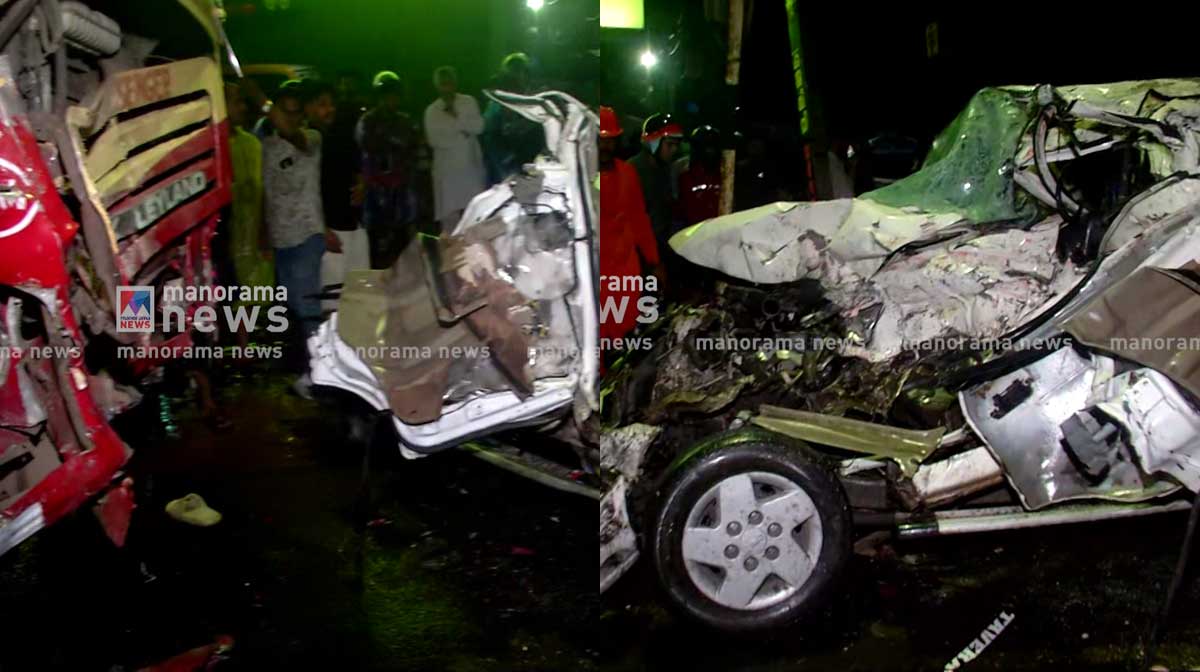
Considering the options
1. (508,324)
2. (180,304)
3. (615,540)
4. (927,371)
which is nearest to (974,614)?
(927,371)

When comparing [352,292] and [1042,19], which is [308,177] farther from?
[1042,19]

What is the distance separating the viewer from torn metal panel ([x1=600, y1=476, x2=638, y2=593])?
3635mm

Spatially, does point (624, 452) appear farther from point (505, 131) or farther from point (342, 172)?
point (505, 131)

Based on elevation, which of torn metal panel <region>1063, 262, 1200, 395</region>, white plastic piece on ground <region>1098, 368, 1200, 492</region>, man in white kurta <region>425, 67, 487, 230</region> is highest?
man in white kurta <region>425, 67, 487, 230</region>

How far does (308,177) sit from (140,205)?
313 centimetres

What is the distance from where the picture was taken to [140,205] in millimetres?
4395

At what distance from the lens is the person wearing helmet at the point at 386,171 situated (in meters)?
7.88

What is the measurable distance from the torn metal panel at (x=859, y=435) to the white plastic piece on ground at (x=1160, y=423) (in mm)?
646

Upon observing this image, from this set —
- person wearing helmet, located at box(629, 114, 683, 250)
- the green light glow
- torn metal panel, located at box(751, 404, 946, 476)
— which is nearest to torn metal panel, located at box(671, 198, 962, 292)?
torn metal panel, located at box(751, 404, 946, 476)

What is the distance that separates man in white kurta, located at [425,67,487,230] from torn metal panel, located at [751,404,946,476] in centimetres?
523

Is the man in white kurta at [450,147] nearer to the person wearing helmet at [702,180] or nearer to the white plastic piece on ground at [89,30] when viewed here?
the person wearing helmet at [702,180]

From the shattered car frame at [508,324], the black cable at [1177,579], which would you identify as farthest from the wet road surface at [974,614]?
the shattered car frame at [508,324]

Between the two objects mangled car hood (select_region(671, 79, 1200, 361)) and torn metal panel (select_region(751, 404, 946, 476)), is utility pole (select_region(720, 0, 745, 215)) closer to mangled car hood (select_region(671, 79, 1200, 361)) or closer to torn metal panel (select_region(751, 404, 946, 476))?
mangled car hood (select_region(671, 79, 1200, 361))

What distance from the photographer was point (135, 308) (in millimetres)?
4184
